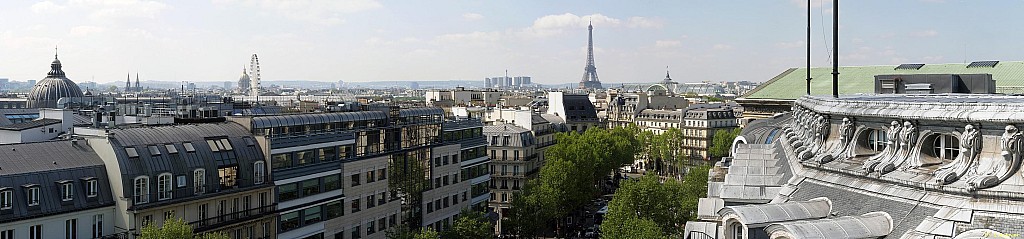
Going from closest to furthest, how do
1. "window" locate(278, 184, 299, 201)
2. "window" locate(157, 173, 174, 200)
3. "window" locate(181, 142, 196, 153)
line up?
"window" locate(157, 173, 174, 200) < "window" locate(181, 142, 196, 153) < "window" locate(278, 184, 299, 201)

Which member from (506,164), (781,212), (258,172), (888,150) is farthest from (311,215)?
(506,164)

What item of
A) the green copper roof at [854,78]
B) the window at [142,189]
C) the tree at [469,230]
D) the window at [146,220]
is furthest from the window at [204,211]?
the green copper roof at [854,78]

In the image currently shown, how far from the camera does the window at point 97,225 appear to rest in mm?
51188

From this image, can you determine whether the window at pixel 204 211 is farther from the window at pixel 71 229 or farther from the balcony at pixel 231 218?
the window at pixel 71 229

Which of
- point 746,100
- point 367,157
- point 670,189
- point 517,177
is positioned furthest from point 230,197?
point 746,100

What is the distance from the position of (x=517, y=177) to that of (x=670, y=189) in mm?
35354

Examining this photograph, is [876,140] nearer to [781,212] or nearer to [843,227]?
[781,212]

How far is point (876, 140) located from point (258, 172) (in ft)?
135

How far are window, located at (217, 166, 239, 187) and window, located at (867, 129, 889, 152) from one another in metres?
40.0

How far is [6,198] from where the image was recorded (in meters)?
46.9

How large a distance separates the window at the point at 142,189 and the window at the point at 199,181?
11.2 ft

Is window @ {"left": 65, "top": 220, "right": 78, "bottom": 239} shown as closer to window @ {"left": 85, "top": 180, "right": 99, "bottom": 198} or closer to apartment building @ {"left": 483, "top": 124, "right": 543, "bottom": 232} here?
window @ {"left": 85, "top": 180, "right": 99, "bottom": 198}

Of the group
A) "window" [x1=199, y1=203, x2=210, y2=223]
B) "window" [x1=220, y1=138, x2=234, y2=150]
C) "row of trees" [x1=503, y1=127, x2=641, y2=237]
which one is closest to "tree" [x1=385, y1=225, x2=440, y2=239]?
"window" [x1=220, y1=138, x2=234, y2=150]

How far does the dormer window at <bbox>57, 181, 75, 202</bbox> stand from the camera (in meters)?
49.4
